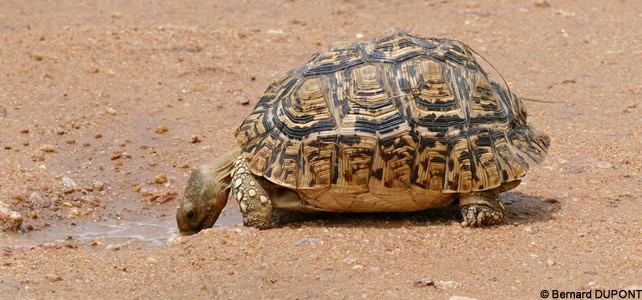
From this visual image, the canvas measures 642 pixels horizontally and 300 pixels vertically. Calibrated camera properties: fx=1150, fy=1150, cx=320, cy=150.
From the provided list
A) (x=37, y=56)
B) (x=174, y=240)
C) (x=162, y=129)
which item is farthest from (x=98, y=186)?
(x=37, y=56)

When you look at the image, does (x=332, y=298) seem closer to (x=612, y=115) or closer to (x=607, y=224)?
(x=607, y=224)

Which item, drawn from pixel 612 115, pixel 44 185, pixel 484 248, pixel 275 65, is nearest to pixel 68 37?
pixel 275 65

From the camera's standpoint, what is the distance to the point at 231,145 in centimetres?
1010

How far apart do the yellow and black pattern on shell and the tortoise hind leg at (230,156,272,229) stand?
0.37ft

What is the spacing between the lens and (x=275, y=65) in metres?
12.3

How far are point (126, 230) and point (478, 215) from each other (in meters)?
2.76

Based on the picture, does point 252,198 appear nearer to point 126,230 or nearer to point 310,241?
point 310,241

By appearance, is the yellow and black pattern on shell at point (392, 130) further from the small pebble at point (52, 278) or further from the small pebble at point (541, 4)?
the small pebble at point (541, 4)

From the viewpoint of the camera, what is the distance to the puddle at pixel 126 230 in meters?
8.51

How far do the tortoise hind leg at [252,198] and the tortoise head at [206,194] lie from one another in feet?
0.83

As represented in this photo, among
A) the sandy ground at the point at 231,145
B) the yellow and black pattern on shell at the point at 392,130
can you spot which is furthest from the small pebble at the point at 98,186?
the yellow and black pattern on shell at the point at 392,130

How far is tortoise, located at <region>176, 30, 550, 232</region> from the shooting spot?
767 cm

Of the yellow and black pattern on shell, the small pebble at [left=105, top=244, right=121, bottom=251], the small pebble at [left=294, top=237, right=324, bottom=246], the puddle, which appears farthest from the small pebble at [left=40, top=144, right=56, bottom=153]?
the small pebble at [left=294, top=237, right=324, bottom=246]

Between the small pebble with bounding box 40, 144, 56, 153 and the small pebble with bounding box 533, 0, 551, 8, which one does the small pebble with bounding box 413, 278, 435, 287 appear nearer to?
the small pebble with bounding box 40, 144, 56, 153
